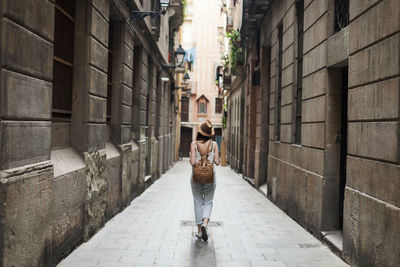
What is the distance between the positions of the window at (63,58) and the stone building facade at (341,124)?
4.16 m

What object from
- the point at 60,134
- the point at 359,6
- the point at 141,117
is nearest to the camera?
the point at 359,6

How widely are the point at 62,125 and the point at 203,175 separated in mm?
2299

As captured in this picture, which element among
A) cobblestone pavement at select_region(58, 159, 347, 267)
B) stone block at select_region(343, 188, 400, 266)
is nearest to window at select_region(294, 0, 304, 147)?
cobblestone pavement at select_region(58, 159, 347, 267)

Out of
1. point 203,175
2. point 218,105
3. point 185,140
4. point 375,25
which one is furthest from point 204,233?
point 218,105

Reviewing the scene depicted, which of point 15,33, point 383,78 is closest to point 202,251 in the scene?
point 383,78

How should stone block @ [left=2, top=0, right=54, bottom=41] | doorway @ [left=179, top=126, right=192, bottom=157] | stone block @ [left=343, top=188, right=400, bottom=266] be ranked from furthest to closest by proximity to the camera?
1. doorway @ [left=179, top=126, right=192, bottom=157]
2. stone block @ [left=343, top=188, right=400, bottom=266]
3. stone block @ [left=2, top=0, right=54, bottom=41]

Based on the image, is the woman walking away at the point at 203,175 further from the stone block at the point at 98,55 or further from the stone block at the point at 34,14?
the stone block at the point at 34,14

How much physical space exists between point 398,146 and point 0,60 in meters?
4.02

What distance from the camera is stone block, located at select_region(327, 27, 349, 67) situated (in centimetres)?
571

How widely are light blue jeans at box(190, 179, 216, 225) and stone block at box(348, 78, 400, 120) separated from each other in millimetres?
2429

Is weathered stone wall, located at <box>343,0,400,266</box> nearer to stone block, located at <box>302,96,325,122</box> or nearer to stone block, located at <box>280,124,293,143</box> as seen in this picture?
stone block, located at <box>302,96,325,122</box>

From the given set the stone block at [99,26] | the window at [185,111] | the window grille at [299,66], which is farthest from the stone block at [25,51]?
the window at [185,111]

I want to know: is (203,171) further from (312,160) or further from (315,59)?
(315,59)

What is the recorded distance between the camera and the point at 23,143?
4074 millimetres
